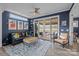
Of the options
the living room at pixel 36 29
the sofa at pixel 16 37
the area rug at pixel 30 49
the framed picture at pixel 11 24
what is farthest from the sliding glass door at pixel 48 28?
the framed picture at pixel 11 24

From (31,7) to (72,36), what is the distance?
992mm

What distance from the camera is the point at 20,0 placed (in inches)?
79.8

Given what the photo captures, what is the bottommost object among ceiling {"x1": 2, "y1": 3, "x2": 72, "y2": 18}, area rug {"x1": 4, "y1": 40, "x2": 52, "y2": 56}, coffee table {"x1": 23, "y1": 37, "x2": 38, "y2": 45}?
area rug {"x1": 4, "y1": 40, "x2": 52, "y2": 56}

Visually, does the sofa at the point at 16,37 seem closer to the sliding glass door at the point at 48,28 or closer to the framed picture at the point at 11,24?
the framed picture at the point at 11,24

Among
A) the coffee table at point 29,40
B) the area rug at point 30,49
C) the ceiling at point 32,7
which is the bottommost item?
the area rug at point 30,49

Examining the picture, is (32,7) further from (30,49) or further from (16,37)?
(30,49)

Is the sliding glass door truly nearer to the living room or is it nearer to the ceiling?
the living room

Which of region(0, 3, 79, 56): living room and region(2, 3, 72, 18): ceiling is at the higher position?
region(2, 3, 72, 18): ceiling

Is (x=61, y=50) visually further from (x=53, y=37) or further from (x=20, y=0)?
(x=20, y=0)

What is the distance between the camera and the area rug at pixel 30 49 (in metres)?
2.02

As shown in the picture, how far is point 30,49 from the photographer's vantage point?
6.76 feet

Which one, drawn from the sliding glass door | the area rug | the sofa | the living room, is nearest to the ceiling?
the living room

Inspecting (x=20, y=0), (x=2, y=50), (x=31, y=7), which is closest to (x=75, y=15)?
(x=31, y=7)

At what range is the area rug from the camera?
2.02 m
